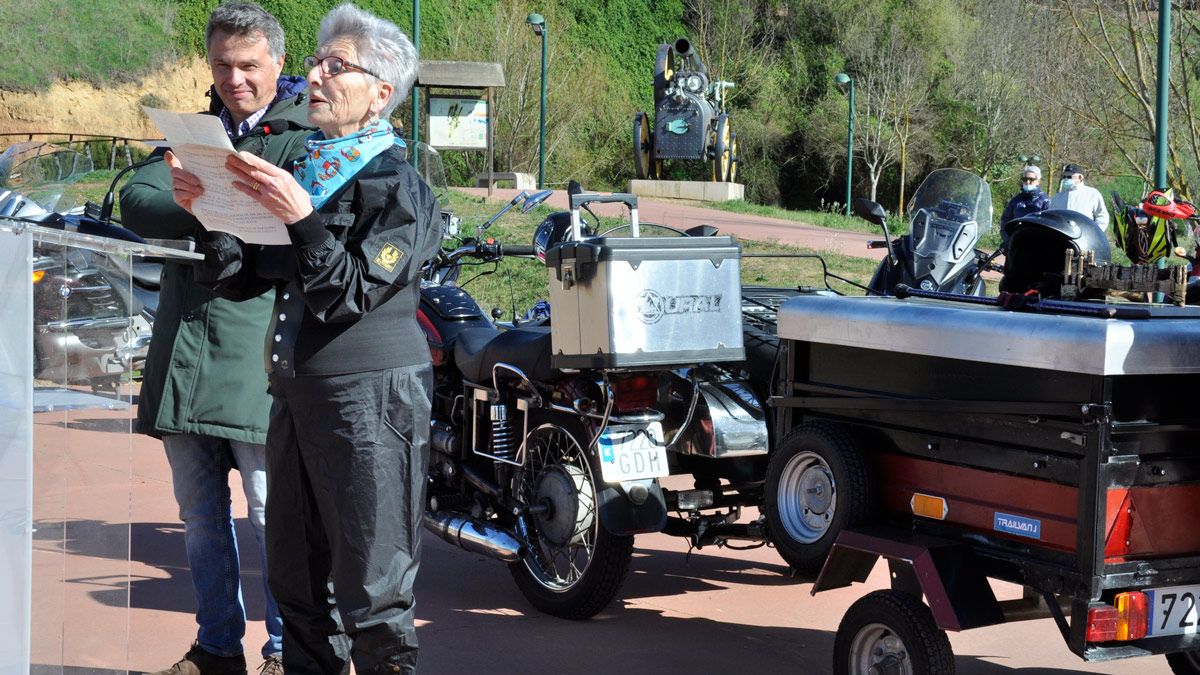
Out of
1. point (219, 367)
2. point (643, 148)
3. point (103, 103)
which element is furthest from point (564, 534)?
point (103, 103)

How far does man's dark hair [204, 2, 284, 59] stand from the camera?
3.54m

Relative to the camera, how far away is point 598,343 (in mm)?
4266

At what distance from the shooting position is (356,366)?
9.66 ft

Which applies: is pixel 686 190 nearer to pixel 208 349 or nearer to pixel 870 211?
pixel 870 211

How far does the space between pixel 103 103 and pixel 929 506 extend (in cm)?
3754

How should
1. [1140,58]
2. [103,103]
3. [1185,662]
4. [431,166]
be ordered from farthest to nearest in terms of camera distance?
[103,103], [1140,58], [431,166], [1185,662]

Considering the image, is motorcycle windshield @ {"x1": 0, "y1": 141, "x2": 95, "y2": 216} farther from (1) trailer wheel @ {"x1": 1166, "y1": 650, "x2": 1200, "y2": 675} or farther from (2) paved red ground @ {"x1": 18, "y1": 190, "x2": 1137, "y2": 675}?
(1) trailer wheel @ {"x1": 1166, "y1": 650, "x2": 1200, "y2": 675}

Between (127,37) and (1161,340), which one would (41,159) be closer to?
(1161,340)

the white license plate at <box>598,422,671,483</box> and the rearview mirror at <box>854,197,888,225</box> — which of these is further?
the rearview mirror at <box>854,197,888,225</box>

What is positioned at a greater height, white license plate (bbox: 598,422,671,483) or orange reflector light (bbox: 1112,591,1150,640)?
white license plate (bbox: 598,422,671,483)

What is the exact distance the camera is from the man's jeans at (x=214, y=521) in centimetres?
369

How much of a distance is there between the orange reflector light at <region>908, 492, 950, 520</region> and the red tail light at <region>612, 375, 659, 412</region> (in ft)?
4.08

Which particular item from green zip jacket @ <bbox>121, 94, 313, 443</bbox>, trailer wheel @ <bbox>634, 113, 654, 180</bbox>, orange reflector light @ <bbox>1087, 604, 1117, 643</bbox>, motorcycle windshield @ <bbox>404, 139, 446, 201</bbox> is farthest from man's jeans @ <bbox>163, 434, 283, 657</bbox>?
trailer wheel @ <bbox>634, 113, 654, 180</bbox>

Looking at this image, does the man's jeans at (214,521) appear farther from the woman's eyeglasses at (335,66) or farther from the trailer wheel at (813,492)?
the trailer wheel at (813,492)
